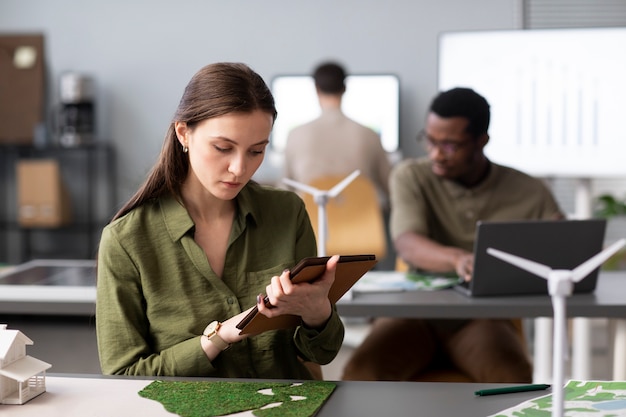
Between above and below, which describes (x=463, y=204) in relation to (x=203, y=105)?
below

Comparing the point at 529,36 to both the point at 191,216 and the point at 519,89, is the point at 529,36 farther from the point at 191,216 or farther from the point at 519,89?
the point at 191,216

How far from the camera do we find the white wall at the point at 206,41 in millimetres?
6324

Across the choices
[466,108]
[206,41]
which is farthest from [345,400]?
[206,41]

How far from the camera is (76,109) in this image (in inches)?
249

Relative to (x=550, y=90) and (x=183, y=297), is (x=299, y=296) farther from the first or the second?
(x=550, y=90)

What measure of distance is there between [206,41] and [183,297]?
16.0 feet

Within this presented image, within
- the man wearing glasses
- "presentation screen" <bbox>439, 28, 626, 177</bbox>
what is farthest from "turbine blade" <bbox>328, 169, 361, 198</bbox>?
"presentation screen" <bbox>439, 28, 626, 177</bbox>

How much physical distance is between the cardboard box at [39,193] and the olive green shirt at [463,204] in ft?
12.5

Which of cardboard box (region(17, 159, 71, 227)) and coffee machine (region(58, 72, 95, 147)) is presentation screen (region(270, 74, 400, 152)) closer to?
coffee machine (region(58, 72, 95, 147))

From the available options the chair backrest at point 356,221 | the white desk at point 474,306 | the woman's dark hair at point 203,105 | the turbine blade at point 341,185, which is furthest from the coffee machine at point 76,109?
the woman's dark hair at point 203,105

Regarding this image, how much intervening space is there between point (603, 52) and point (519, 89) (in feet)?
1.17

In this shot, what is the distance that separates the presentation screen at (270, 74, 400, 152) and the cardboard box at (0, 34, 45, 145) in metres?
1.74

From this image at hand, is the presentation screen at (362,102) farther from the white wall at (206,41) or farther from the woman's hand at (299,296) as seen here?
the woman's hand at (299,296)

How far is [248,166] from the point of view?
1.79m
